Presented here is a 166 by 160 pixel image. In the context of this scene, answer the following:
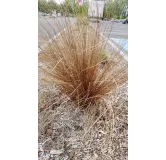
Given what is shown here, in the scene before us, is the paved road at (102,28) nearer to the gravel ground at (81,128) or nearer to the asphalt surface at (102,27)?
the asphalt surface at (102,27)

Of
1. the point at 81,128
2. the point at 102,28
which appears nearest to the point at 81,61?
the point at 102,28

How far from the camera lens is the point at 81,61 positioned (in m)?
0.94

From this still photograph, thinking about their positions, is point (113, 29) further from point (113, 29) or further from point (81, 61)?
point (81, 61)

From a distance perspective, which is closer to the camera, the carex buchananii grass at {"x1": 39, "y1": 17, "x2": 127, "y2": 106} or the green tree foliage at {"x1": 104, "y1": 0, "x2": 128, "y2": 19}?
the green tree foliage at {"x1": 104, "y1": 0, "x2": 128, "y2": 19}

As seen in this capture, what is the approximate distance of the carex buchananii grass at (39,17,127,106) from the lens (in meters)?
0.93

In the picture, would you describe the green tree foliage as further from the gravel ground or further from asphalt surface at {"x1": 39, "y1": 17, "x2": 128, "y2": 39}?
the gravel ground

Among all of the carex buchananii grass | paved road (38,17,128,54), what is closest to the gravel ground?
the carex buchananii grass

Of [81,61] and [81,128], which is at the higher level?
[81,61]
